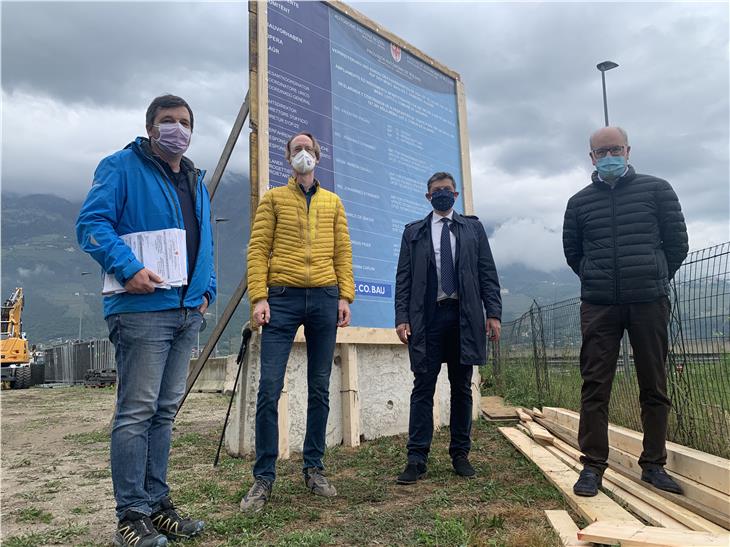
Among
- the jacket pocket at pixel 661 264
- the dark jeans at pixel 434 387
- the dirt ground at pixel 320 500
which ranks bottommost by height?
the dirt ground at pixel 320 500

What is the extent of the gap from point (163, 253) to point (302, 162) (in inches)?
45.1

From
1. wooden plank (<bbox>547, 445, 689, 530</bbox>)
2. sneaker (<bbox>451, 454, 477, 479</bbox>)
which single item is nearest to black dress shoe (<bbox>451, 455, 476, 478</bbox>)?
sneaker (<bbox>451, 454, 477, 479</bbox>)

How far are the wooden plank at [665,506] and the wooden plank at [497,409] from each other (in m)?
2.51

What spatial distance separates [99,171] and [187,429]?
442cm

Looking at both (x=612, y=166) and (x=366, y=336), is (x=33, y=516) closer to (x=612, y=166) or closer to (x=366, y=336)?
(x=366, y=336)

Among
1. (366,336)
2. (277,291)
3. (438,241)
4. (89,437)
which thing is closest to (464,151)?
(366,336)

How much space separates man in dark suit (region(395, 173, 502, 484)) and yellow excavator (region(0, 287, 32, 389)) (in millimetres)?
23080

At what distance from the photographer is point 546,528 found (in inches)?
95.9

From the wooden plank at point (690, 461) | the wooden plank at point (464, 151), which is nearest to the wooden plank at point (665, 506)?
the wooden plank at point (690, 461)

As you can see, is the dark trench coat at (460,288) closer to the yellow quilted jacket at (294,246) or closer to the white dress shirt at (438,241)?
the white dress shirt at (438,241)

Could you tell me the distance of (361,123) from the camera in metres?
5.49

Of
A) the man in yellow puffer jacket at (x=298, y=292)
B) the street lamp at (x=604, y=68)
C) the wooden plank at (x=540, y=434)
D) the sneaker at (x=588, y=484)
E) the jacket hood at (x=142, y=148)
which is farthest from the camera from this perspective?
the street lamp at (x=604, y=68)

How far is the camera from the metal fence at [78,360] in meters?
25.0

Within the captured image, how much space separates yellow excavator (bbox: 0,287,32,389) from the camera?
21703mm
